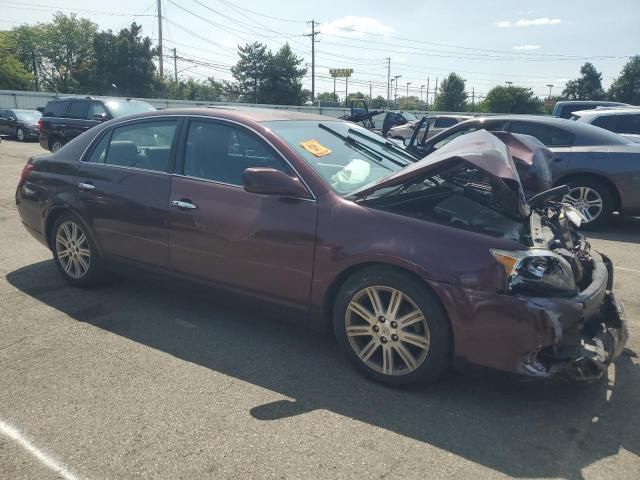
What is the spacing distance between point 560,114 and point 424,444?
14306 mm

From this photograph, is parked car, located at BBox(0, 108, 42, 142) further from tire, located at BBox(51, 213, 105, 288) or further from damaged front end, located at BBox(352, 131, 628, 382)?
damaged front end, located at BBox(352, 131, 628, 382)

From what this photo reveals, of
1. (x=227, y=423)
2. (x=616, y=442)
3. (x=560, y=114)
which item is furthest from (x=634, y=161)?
(x=560, y=114)

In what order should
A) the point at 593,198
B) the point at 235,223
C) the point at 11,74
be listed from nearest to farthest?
the point at 235,223 → the point at 593,198 → the point at 11,74

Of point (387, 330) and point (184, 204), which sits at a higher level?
point (184, 204)

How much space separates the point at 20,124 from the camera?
848 inches

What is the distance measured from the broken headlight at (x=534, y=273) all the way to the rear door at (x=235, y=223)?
115 centimetres

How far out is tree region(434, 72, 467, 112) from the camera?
231ft

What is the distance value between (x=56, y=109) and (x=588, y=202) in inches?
582

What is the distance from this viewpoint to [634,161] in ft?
23.2

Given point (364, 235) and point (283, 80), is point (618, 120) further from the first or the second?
point (283, 80)

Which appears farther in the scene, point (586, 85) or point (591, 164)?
point (586, 85)

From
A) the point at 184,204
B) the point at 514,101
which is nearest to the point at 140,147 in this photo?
the point at 184,204

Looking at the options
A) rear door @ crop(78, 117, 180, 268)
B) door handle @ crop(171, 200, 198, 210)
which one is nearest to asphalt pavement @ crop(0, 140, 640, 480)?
rear door @ crop(78, 117, 180, 268)

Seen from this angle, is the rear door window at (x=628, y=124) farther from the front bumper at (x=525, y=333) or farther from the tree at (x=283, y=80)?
the tree at (x=283, y=80)
